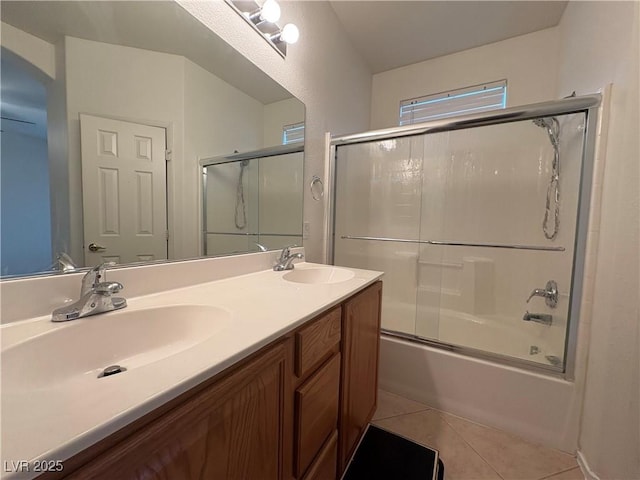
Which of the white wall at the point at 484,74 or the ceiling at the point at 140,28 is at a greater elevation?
the white wall at the point at 484,74

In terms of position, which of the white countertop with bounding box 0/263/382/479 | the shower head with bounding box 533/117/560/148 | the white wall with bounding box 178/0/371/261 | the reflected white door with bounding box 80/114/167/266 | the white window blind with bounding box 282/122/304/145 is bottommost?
the white countertop with bounding box 0/263/382/479

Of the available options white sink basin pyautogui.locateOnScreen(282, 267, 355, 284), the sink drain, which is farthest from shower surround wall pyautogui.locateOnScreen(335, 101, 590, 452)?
the sink drain

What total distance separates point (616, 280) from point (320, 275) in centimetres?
129

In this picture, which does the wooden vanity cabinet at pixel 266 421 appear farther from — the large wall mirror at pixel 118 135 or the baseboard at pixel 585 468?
the baseboard at pixel 585 468

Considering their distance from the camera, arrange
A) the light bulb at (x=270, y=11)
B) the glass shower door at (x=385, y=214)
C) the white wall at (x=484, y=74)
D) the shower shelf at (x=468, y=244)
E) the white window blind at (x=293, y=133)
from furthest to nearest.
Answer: the glass shower door at (x=385, y=214), the white wall at (x=484, y=74), the shower shelf at (x=468, y=244), the white window blind at (x=293, y=133), the light bulb at (x=270, y=11)

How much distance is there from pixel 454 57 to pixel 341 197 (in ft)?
5.31

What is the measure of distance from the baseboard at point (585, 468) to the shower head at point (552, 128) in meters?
1.72

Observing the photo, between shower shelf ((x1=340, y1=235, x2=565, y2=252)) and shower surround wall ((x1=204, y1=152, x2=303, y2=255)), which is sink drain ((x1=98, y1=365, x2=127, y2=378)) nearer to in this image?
shower surround wall ((x1=204, y1=152, x2=303, y2=255))

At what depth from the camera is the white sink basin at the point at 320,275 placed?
4.68 ft

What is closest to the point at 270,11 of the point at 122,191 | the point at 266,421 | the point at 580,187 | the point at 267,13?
the point at 267,13

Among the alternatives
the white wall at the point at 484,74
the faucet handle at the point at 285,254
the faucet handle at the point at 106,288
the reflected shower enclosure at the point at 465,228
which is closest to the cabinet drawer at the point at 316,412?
the faucet handle at the point at 106,288

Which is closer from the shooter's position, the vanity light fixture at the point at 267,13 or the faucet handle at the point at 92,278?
the faucet handle at the point at 92,278

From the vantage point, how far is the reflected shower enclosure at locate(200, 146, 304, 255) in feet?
3.84

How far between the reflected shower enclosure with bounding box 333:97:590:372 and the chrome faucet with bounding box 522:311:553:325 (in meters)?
0.01
